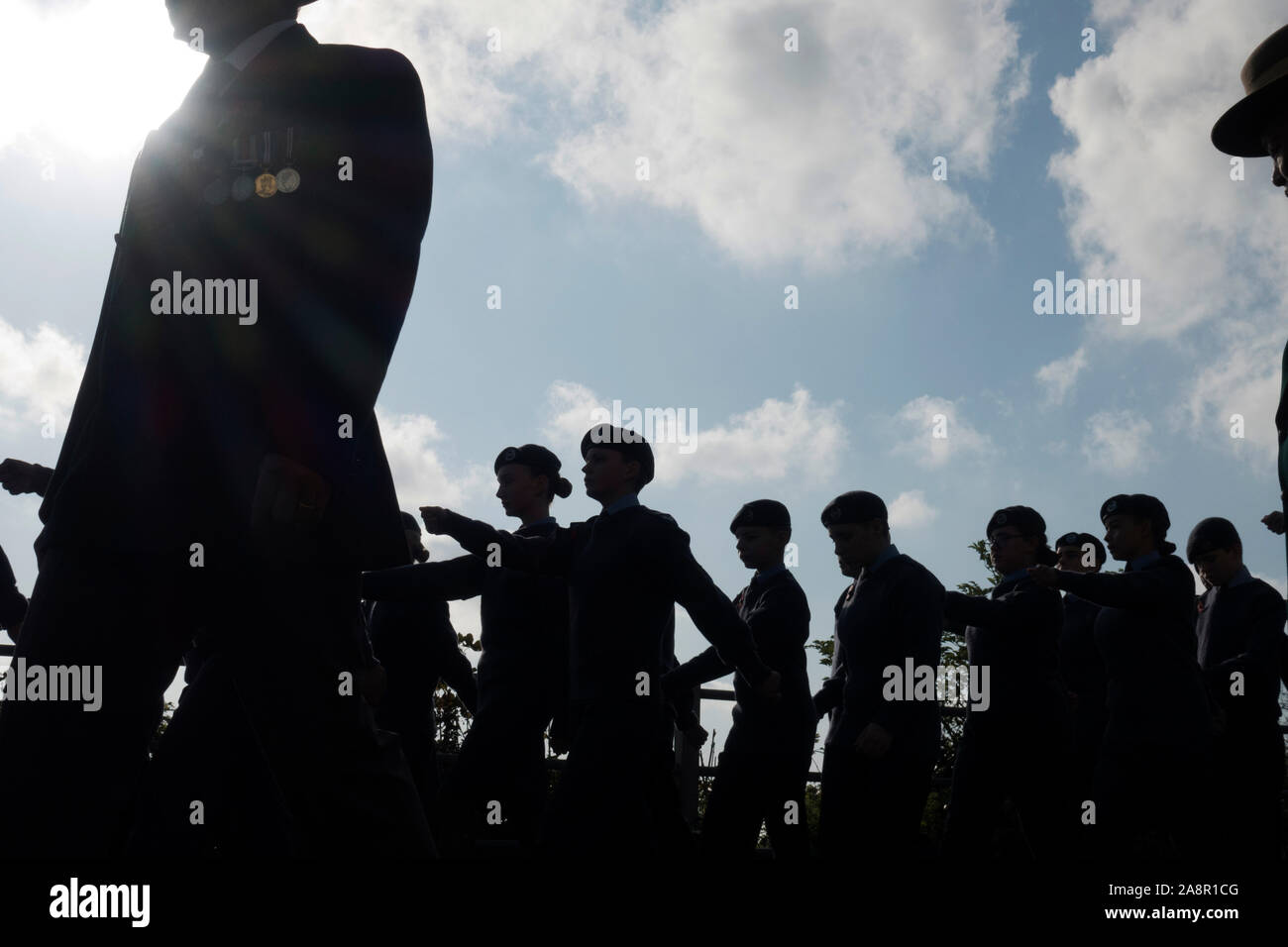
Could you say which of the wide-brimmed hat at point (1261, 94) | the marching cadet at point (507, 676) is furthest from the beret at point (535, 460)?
the wide-brimmed hat at point (1261, 94)

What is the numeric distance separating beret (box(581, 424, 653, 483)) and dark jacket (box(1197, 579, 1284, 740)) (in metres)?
4.37

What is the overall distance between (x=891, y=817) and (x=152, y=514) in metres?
4.24

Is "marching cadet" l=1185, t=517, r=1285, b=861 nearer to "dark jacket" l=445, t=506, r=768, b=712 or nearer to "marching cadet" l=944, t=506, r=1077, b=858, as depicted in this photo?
"marching cadet" l=944, t=506, r=1077, b=858

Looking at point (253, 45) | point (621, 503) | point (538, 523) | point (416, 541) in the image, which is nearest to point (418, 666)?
point (416, 541)

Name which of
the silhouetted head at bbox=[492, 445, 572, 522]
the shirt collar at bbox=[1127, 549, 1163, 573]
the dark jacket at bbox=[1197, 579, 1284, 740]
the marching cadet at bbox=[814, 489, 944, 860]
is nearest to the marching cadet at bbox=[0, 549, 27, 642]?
the silhouetted head at bbox=[492, 445, 572, 522]

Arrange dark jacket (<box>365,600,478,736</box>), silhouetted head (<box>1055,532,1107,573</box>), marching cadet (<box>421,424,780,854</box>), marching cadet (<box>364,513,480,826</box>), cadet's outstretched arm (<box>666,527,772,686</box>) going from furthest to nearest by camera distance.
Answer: silhouetted head (<box>1055,532,1107,573</box>)
dark jacket (<box>365,600,478,736</box>)
marching cadet (<box>364,513,480,826</box>)
cadet's outstretched arm (<box>666,527,772,686</box>)
marching cadet (<box>421,424,780,854</box>)

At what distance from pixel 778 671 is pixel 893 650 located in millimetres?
693

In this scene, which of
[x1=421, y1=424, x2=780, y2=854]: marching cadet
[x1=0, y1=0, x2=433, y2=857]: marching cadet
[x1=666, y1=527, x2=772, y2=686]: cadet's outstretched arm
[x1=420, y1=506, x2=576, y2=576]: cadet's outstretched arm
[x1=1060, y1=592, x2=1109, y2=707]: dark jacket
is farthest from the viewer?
[x1=1060, y1=592, x2=1109, y2=707]: dark jacket

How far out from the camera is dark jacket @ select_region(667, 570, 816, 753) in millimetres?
6410

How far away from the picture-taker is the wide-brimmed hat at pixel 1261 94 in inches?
101

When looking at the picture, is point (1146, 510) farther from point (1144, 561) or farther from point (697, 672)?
point (697, 672)

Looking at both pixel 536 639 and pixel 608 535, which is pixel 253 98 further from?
pixel 536 639
